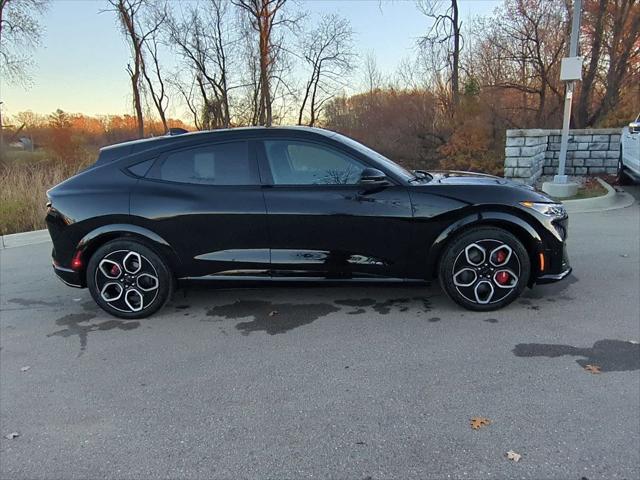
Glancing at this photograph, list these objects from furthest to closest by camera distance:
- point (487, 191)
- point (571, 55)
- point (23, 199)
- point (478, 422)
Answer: point (571, 55)
point (23, 199)
point (487, 191)
point (478, 422)

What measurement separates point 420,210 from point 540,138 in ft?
30.2

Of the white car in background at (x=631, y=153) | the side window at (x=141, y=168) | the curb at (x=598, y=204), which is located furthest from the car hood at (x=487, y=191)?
the white car in background at (x=631, y=153)

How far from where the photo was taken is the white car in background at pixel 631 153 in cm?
896

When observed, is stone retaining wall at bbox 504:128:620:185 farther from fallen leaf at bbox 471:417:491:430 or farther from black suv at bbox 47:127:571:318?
fallen leaf at bbox 471:417:491:430

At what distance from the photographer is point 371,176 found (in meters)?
3.70

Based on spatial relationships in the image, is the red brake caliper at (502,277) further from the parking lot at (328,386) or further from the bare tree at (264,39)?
the bare tree at (264,39)

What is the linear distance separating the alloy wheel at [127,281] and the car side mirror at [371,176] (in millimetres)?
2036

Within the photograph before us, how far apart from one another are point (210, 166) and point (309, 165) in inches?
35.0

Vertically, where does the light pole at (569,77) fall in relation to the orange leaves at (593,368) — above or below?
above

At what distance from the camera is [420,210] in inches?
151

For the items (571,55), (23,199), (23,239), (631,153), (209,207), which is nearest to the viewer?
(209,207)

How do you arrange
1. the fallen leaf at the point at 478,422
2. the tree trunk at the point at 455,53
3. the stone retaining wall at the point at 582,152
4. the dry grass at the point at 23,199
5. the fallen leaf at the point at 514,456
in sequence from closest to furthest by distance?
the fallen leaf at the point at 514,456 → the fallen leaf at the point at 478,422 → the dry grass at the point at 23,199 → the stone retaining wall at the point at 582,152 → the tree trunk at the point at 455,53

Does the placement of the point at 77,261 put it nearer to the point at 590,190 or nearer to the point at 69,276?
the point at 69,276

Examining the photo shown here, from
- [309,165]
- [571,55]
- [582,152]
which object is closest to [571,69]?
[571,55]
